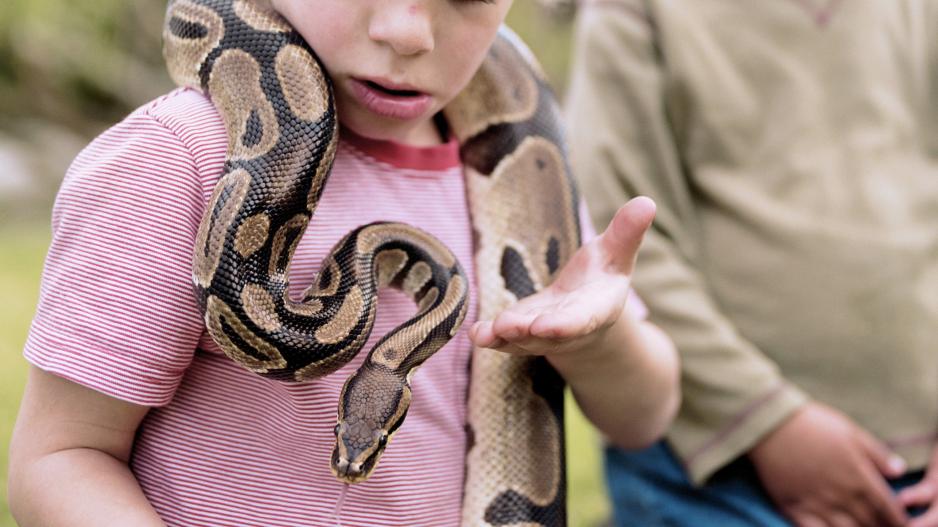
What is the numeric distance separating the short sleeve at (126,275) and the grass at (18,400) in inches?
71.9

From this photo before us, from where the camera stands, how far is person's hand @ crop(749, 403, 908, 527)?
2.20 m

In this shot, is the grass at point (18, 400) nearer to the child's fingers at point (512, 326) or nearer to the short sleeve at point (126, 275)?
the short sleeve at point (126, 275)

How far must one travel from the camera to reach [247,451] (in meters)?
1.38

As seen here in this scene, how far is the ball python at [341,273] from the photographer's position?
125 centimetres

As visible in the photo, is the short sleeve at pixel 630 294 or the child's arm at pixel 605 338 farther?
the short sleeve at pixel 630 294

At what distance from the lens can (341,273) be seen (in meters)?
1.36

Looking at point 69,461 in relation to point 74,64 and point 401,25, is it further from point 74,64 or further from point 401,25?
point 74,64

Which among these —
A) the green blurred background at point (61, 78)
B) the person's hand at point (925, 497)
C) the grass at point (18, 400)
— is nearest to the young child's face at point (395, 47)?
the person's hand at point (925, 497)

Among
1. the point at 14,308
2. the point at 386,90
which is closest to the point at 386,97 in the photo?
the point at 386,90

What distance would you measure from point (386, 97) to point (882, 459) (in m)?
1.65

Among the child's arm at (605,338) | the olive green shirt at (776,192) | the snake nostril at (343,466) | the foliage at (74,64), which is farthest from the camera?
the foliage at (74,64)

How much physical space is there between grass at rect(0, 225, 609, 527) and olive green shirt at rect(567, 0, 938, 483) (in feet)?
4.42

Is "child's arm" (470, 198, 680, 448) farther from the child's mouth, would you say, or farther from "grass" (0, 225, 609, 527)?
"grass" (0, 225, 609, 527)

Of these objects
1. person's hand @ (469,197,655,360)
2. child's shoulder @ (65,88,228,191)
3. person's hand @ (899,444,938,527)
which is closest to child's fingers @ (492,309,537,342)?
person's hand @ (469,197,655,360)
